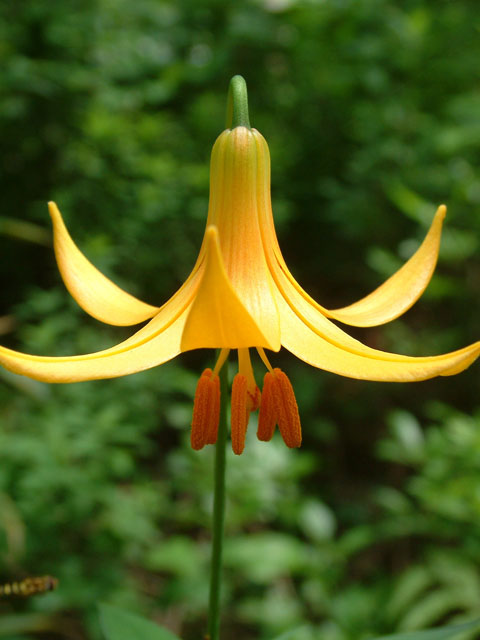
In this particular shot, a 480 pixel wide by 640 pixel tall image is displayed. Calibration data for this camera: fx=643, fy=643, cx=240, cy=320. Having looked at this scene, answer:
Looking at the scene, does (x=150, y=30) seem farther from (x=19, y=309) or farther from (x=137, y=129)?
(x=19, y=309)

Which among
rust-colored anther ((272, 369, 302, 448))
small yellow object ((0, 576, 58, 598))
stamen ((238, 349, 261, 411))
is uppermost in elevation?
stamen ((238, 349, 261, 411))

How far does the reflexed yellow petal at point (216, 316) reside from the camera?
0.43 meters

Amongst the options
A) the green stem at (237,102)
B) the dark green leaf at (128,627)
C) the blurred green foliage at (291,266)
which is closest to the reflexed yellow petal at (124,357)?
the green stem at (237,102)

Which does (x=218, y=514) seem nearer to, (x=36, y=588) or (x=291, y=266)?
(x=36, y=588)

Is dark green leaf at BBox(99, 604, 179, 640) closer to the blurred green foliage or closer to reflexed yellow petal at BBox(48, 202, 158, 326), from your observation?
reflexed yellow petal at BBox(48, 202, 158, 326)

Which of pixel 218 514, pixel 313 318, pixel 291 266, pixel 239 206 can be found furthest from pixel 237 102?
pixel 291 266

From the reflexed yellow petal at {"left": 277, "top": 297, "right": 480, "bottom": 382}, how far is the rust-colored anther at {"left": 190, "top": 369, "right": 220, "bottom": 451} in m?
0.07

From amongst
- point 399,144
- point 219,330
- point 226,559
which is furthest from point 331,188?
point 219,330

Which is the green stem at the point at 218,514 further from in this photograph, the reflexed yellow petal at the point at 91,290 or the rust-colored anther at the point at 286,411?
the reflexed yellow petal at the point at 91,290

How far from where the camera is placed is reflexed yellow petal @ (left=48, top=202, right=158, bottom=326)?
64 cm

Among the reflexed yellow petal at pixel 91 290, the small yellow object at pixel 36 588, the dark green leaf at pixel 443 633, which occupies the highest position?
the reflexed yellow petal at pixel 91 290

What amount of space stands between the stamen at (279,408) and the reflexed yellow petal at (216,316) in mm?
93

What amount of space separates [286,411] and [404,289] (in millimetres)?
197

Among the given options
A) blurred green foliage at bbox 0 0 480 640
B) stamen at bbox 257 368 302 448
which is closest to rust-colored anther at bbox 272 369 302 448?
stamen at bbox 257 368 302 448
